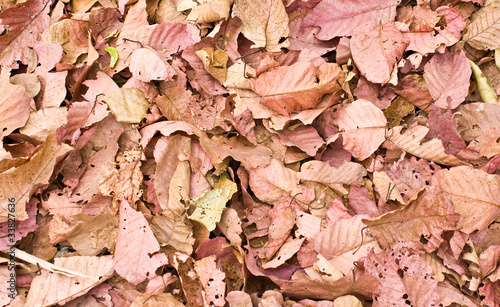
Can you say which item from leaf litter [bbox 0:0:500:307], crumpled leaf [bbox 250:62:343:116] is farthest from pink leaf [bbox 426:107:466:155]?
crumpled leaf [bbox 250:62:343:116]

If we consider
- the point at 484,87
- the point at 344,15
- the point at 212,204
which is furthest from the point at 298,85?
the point at 484,87

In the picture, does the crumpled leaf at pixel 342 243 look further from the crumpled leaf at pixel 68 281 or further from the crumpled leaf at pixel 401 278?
the crumpled leaf at pixel 68 281

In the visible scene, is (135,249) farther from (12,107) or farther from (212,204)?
(12,107)

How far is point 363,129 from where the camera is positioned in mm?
1619

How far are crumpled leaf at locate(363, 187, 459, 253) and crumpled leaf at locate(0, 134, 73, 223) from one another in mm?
1190

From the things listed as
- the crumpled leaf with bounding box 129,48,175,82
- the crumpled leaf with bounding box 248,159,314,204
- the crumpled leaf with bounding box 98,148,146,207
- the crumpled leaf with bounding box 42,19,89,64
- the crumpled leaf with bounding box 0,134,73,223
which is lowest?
the crumpled leaf with bounding box 248,159,314,204

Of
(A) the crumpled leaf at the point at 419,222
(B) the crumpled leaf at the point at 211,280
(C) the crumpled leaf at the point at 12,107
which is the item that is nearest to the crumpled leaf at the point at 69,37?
(C) the crumpled leaf at the point at 12,107

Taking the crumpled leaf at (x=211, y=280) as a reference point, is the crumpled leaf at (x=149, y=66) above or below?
above

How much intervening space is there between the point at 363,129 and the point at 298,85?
1.00ft

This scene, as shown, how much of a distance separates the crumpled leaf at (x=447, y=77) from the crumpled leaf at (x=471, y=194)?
0.32 m

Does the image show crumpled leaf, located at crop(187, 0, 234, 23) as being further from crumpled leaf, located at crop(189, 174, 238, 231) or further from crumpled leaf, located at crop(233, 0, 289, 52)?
crumpled leaf, located at crop(189, 174, 238, 231)

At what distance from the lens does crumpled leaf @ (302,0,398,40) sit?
1783mm

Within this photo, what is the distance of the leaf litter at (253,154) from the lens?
1.45 meters

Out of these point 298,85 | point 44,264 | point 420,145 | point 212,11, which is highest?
point 212,11
